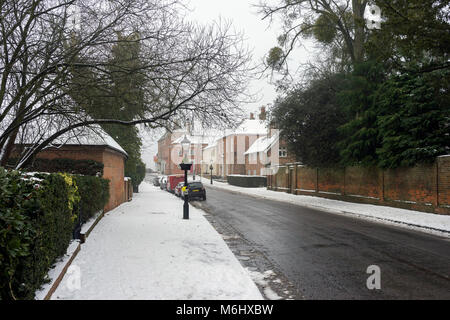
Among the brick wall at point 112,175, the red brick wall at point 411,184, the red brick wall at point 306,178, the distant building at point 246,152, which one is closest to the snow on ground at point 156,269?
the brick wall at point 112,175

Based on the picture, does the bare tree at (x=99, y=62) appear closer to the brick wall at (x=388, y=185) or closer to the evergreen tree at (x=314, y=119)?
the brick wall at (x=388, y=185)

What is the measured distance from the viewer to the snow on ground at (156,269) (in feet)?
17.1

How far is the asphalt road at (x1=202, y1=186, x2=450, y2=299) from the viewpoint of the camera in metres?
5.73

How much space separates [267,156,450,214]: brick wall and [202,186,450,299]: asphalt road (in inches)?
159

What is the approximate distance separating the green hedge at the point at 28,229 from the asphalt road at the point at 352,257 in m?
3.78

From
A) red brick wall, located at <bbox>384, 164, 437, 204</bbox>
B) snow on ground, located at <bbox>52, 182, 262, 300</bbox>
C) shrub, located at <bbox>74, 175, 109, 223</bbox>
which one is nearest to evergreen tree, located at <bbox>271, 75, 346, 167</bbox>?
red brick wall, located at <bbox>384, 164, 437, 204</bbox>

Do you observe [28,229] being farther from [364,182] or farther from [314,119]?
[314,119]

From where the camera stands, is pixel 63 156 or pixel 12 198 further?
pixel 63 156

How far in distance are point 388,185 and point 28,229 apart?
18.4 metres

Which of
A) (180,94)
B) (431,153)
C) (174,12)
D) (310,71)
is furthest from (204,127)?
(310,71)

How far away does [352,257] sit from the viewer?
791 cm

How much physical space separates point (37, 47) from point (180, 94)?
3.82 metres

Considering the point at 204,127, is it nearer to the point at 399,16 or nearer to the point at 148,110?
the point at 148,110
